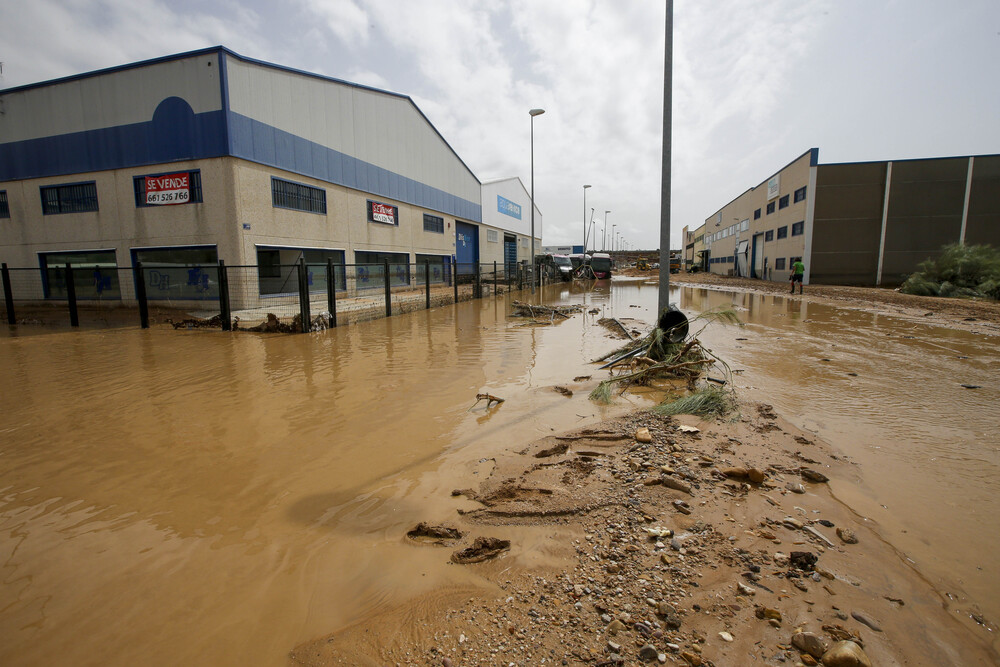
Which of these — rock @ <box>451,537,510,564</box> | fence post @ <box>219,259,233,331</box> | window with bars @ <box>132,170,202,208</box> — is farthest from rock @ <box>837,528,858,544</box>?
window with bars @ <box>132,170,202,208</box>

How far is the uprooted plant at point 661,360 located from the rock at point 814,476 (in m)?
2.56

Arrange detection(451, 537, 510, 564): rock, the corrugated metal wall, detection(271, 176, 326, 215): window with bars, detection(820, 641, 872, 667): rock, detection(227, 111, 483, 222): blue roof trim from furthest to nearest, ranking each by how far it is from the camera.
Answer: detection(271, 176, 326, 215): window with bars
the corrugated metal wall
detection(227, 111, 483, 222): blue roof trim
detection(451, 537, 510, 564): rock
detection(820, 641, 872, 667): rock

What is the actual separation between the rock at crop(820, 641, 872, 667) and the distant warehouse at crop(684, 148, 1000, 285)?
35.0m

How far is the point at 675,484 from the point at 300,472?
2961mm

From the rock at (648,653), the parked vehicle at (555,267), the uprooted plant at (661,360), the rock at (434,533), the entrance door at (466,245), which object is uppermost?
the entrance door at (466,245)

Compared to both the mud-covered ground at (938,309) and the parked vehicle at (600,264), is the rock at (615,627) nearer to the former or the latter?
the mud-covered ground at (938,309)

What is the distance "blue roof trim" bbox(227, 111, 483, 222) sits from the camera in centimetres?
1522

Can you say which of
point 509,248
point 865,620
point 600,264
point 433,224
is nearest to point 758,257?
point 600,264

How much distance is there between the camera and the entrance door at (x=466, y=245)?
32.7 metres

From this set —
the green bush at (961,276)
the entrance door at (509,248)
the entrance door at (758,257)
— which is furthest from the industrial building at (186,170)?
the entrance door at (758,257)

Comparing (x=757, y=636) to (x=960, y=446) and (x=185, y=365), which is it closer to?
(x=960, y=446)

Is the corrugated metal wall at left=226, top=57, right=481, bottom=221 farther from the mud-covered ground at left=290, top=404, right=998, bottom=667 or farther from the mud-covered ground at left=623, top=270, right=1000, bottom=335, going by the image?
the mud-covered ground at left=623, top=270, right=1000, bottom=335

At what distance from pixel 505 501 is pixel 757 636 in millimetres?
1656

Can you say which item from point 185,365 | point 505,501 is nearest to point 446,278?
point 185,365
